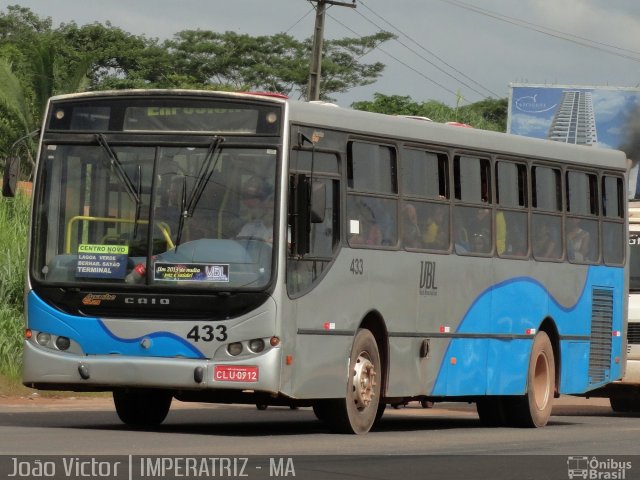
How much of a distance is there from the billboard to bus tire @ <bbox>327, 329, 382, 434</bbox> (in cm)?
4400

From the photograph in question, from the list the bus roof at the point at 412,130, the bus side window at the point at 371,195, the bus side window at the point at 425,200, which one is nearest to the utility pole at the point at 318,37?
the bus roof at the point at 412,130

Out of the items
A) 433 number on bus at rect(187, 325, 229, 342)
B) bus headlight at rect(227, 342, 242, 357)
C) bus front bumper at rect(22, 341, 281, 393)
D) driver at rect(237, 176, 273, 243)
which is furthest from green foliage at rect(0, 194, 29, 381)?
driver at rect(237, 176, 273, 243)

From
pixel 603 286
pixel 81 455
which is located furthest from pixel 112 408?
pixel 81 455

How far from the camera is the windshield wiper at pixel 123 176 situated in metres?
14.2

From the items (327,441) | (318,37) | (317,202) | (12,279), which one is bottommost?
(327,441)

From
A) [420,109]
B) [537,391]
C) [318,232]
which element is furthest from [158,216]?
[420,109]

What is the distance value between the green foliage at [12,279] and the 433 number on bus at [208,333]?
7588mm

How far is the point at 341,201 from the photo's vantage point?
591 inches

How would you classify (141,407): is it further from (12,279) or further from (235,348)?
(12,279)

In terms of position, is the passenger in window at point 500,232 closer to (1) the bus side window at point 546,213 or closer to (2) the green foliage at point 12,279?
(1) the bus side window at point 546,213

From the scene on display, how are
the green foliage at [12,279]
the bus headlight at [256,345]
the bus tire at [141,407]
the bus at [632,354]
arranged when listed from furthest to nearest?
1. the bus at [632,354]
2. the green foliage at [12,279]
3. the bus tire at [141,407]
4. the bus headlight at [256,345]

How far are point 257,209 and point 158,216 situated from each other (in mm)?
843

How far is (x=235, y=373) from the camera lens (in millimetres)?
13789

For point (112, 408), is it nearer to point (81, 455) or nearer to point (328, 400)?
point (328, 400)
